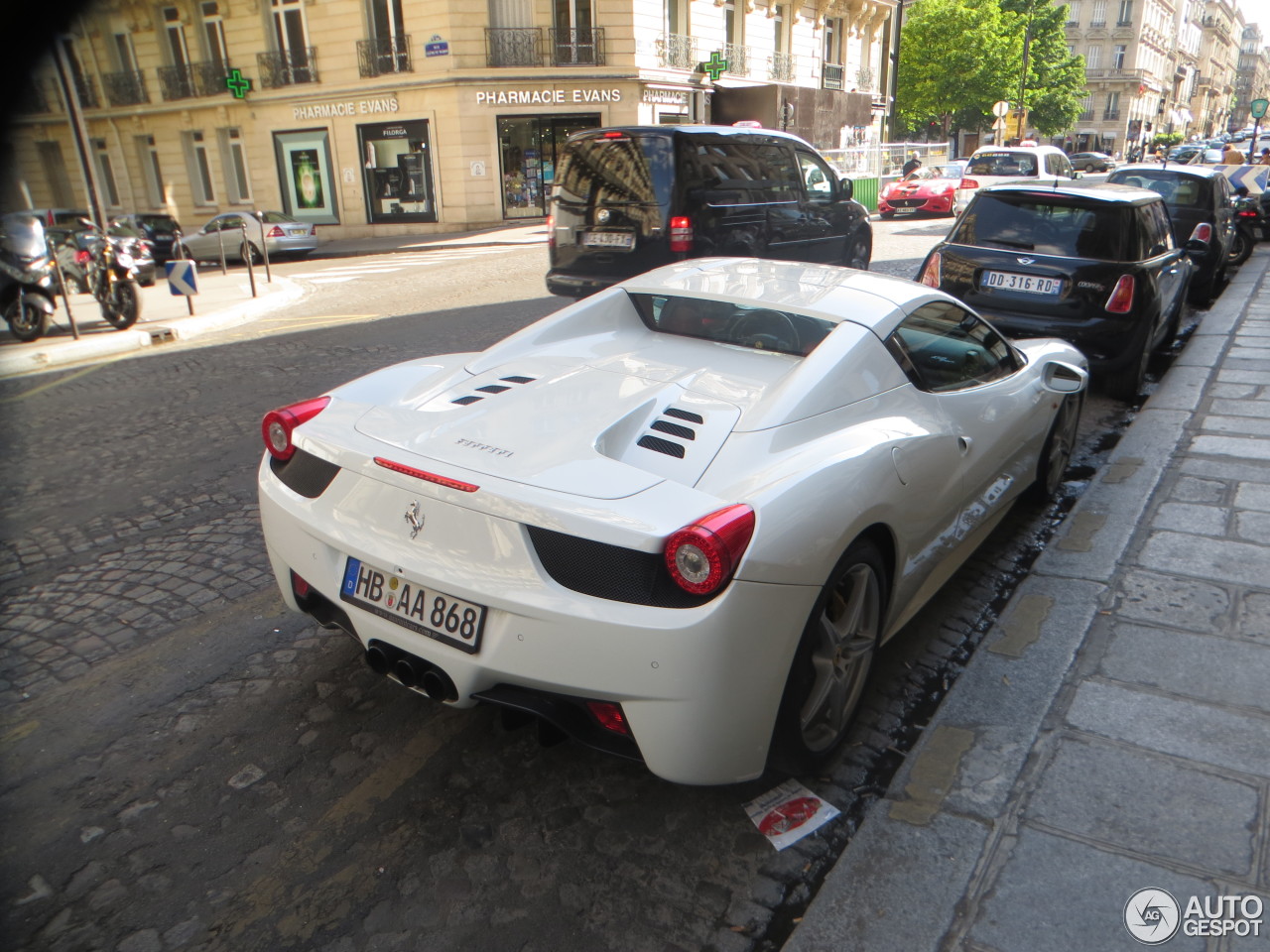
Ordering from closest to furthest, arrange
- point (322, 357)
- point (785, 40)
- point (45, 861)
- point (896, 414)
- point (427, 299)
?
point (45, 861) → point (896, 414) → point (322, 357) → point (427, 299) → point (785, 40)

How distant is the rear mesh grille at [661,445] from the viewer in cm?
254

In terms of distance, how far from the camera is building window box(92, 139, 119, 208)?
34.0m

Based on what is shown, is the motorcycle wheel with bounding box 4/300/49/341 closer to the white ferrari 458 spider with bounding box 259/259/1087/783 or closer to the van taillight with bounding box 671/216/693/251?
the van taillight with bounding box 671/216/693/251

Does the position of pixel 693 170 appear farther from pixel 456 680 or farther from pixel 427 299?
pixel 456 680

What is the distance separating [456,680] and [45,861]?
119 centimetres

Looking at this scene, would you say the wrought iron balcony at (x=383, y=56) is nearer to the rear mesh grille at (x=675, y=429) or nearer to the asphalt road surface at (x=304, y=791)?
the asphalt road surface at (x=304, y=791)

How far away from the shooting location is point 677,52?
2844 cm

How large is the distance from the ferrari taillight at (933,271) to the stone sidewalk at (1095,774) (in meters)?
3.25

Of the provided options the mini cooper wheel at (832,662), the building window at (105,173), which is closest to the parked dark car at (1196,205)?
the mini cooper wheel at (832,662)

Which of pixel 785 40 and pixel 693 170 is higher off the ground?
pixel 785 40

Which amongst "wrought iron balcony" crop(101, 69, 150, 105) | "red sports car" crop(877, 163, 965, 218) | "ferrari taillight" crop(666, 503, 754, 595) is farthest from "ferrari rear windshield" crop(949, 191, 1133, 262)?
"wrought iron balcony" crop(101, 69, 150, 105)

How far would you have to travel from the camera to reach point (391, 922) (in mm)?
2168

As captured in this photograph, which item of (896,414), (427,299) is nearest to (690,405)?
(896,414)

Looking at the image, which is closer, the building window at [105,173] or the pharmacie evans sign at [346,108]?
the pharmacie evans sign at [346,108]
